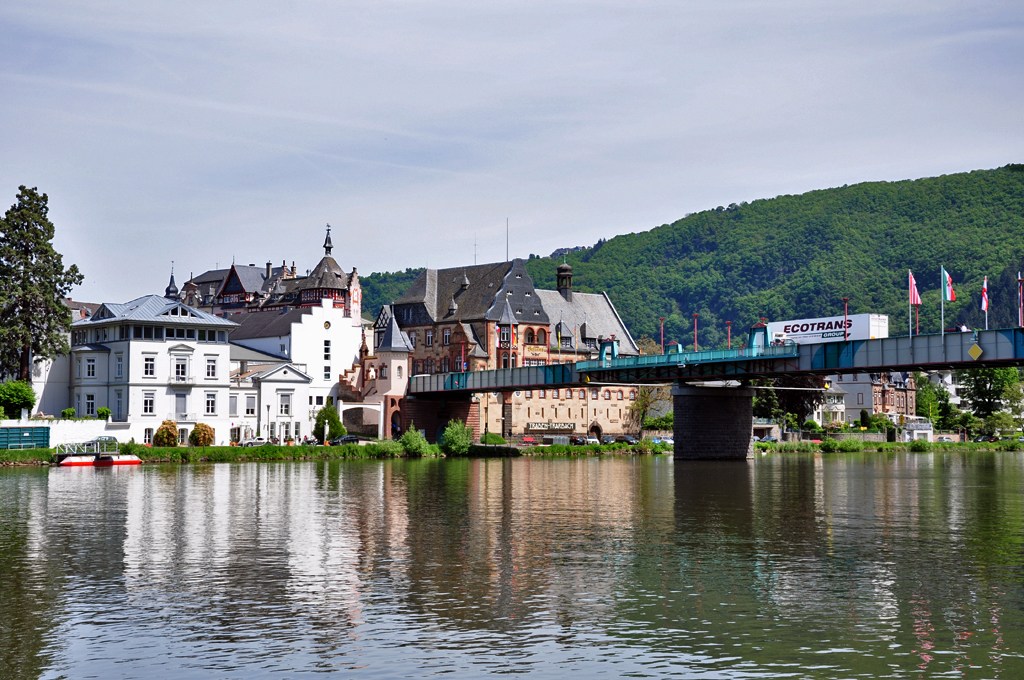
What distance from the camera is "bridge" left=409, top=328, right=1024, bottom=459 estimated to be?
7788 centimetres

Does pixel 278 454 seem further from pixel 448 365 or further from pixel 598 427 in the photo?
pixel 598 427

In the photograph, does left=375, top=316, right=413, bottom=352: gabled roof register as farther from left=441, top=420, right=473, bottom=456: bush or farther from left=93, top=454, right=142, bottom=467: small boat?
left=93, top=454, right=142, bottom=467: small boat

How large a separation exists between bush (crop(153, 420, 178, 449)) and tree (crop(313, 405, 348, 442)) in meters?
15.5

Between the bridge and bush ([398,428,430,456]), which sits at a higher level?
the bridge

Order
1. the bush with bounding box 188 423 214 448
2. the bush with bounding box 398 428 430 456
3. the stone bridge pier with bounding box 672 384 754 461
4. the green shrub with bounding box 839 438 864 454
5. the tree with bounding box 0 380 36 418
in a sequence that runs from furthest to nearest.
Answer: the green shrub with bounding box 839 438 864 454 < the bush with bounding box 398 428 430 456 < the stone bridge pier with bounding box 672 384 754 461 < the bush with bounding box 188 423 214 448 < the tree with bounding box 0 380 36 418

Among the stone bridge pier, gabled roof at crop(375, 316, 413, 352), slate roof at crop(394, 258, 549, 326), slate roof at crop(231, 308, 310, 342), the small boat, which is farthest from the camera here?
slate roof at crop(394, 258, 549, 326)

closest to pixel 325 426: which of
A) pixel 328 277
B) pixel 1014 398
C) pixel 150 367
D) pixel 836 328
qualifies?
pixel 150 367

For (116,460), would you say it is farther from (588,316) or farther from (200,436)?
(588,316)

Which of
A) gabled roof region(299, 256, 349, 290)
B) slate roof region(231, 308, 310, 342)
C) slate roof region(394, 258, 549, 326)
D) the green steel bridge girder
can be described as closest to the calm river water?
the green steel bridge girder

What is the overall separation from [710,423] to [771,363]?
15.7 meters

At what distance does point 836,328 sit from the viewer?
402ft

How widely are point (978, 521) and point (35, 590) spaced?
36581mm

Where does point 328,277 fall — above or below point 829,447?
above

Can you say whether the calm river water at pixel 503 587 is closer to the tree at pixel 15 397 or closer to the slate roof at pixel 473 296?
the tree at pixel 15 397
